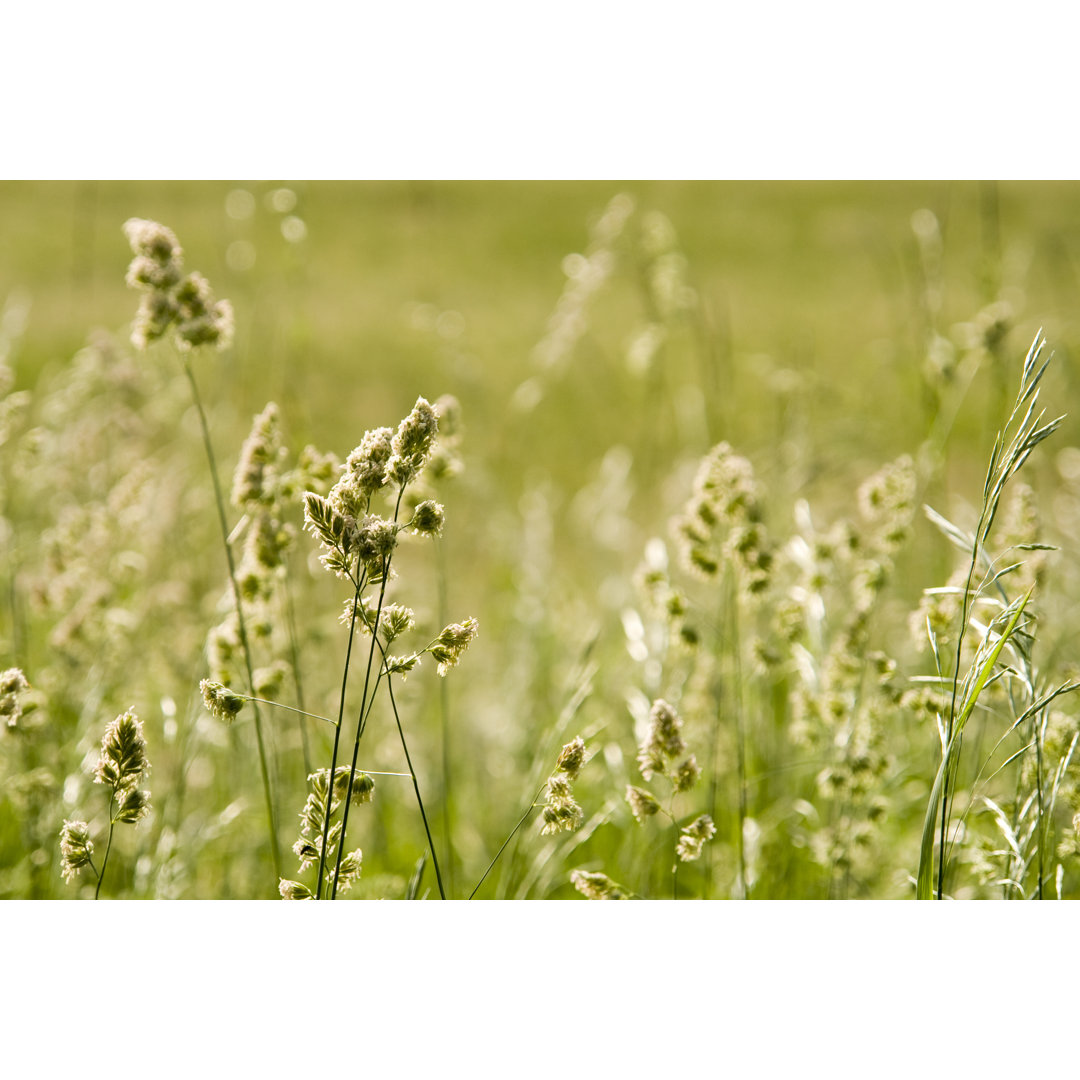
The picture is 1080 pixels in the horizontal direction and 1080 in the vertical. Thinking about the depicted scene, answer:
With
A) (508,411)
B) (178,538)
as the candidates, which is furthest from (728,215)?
(178,538)

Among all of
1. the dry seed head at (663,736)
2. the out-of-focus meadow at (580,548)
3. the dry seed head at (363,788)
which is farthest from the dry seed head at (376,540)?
the dry seed head at (663,736)

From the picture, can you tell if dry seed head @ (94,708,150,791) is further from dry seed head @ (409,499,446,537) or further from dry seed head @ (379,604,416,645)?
dry seed head @ (409,499,446,537)

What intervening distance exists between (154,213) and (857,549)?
191cm

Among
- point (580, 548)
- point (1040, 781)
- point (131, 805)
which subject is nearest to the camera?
point (131, 805)

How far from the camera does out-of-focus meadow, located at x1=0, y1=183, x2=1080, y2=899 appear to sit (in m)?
1.60

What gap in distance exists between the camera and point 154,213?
2291 millimetres

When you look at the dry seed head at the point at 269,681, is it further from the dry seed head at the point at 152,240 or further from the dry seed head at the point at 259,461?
the dry seed head at the point at 152,240

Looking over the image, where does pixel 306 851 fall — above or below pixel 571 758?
below

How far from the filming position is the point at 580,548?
371cm

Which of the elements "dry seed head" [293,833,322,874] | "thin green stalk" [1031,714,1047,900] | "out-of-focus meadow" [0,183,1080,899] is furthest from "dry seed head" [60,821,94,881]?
"thin green stalk" [1031,714,1047,900]

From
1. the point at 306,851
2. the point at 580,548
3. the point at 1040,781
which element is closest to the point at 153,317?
the point at 306,851

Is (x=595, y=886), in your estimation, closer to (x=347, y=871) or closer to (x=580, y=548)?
(x=347, y=871)

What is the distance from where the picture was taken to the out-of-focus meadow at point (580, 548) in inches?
63.2

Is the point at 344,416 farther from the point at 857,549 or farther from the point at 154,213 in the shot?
the point at 857,549
